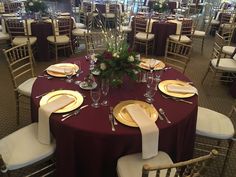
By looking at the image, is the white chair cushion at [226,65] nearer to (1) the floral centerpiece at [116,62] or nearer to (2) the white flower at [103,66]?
(1) the floral centerpiece at [116,62]

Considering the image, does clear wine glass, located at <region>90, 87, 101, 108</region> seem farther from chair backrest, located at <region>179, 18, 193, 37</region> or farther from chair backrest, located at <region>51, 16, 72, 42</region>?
chair backrest, located at <region>179, 18, 193, 37</region>

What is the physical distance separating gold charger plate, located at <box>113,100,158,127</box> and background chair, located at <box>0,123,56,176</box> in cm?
54

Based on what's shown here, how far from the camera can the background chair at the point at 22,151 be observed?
1601 millimetres

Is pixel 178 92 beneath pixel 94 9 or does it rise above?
beneath

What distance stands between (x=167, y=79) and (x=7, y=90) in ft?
8.18

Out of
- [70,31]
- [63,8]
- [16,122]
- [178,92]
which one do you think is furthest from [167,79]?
[63,8]

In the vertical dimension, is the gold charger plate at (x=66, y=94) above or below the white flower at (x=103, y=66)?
below

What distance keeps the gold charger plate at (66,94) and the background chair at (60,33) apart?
2723mm

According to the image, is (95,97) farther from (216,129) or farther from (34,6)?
(34,6)

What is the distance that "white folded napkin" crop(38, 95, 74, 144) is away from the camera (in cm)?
163

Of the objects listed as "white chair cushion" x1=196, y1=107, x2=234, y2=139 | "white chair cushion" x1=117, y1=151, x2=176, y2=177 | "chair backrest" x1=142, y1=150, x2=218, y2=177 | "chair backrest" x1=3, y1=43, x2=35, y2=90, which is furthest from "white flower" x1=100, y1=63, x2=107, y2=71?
"chair backrest" x1=3, y1=43, x2=35, y2=90

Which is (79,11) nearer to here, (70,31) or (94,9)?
(94,9)

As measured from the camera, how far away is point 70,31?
4633 millimetres

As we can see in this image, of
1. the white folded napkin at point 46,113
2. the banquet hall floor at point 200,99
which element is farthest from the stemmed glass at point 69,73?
the banquet hall floor at point 200,99
